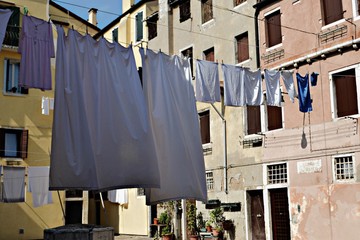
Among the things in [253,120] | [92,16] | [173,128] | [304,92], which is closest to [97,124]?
[173,128]

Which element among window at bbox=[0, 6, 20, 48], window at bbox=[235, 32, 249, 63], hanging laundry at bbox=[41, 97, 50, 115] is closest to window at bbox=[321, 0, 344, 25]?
window at bbox=[235, 32, 249, 63]

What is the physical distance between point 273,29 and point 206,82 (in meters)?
7.23

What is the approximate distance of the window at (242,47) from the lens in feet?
70.2

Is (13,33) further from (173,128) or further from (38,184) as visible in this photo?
(173,128)

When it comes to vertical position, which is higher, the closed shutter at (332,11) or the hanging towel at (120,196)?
the closed shutter at (332,11)

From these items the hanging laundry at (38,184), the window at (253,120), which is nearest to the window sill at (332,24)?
the window at (253,120)

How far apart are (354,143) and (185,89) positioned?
7.05 m

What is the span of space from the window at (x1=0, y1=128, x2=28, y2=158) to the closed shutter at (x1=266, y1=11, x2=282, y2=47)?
13851 millimetres

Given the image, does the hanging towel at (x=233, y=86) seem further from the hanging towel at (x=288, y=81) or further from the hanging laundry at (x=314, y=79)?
the hanging laundry at (x=314, y=79)

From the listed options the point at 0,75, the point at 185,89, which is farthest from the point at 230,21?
the point at 0,75

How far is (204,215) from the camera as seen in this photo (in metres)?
22.6

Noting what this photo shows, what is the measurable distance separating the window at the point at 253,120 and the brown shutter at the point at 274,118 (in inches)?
24.8

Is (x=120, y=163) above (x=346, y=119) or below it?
below

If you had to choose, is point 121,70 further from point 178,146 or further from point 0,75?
point 0,75
